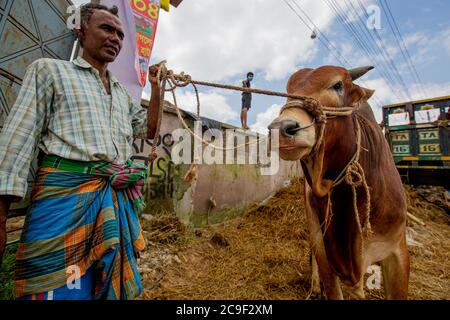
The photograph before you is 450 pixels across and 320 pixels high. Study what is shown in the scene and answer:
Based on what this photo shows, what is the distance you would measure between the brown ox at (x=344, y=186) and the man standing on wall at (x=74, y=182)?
3.11 ft

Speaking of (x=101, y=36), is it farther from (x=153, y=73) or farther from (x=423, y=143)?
(x=423, y=143)

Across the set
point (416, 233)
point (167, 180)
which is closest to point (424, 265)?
point (416, 233)

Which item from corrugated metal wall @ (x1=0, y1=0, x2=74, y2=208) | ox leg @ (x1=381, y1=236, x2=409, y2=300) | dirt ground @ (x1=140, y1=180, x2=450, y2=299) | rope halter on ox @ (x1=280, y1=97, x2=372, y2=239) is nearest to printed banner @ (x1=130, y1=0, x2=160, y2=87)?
corrugated metal wall @ (x1=0, y1=0, x2=74, y2=208)

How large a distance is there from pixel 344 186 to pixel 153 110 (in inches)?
59.4

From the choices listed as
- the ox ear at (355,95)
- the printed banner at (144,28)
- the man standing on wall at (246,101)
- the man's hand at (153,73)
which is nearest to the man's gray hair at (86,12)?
the man's hand at (153,73)

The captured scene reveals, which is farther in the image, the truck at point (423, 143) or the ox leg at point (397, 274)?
the truck at point (423, 143)

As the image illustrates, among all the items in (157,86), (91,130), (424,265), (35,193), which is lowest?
(424,265)

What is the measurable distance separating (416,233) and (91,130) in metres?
6.66

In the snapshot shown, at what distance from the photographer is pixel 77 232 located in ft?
3.78

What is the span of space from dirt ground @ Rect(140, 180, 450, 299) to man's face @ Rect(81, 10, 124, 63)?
2375 millimetres

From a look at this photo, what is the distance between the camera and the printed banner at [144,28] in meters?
3.02

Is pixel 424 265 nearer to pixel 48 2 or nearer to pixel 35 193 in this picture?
pixel 35 193

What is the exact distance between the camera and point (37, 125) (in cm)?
114

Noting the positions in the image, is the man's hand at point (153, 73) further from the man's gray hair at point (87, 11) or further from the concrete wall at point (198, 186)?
the concrete wall at point (198, 186)
